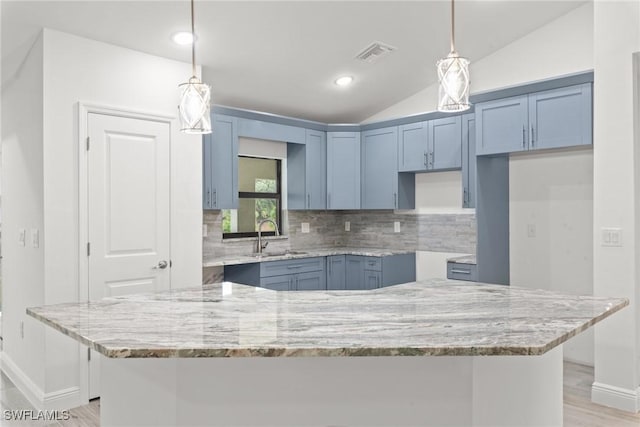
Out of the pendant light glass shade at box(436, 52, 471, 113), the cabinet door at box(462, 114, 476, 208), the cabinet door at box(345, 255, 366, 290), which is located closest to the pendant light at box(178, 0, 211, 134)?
the pendant light glass shade at box(436, 52, 471, 113)

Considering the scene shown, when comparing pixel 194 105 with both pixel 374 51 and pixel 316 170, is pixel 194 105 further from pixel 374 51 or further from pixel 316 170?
pixel 316 170

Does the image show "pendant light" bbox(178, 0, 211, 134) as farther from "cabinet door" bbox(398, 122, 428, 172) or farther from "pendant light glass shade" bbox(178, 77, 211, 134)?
"cabinet door" bbox(398, 122, 428, 172)

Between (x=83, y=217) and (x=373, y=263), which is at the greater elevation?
(x=83, y=217)

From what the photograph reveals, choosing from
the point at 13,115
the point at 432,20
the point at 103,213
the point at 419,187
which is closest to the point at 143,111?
the point at 103,213

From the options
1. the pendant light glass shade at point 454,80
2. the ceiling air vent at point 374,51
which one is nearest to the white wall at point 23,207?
the ceiling air vent at point 374,51

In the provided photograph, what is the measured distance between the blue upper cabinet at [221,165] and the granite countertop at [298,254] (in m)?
0.51

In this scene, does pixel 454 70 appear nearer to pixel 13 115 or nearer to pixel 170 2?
pixel 170 2

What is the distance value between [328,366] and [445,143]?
3584mm

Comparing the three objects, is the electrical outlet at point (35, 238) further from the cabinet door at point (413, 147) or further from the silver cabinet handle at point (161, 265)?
the cabinet door at point (413, 147)

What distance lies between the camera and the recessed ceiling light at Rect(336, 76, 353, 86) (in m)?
4.76

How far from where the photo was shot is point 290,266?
15.7 ft

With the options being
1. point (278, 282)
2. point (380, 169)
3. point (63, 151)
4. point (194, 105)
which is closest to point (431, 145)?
point (380, 169)

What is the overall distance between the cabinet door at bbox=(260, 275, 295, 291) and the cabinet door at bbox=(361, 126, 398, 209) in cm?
129

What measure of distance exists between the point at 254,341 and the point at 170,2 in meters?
2.55
